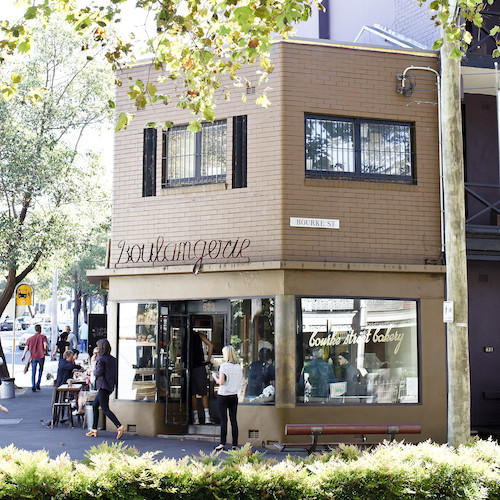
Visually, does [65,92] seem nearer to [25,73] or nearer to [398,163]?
[25,73]

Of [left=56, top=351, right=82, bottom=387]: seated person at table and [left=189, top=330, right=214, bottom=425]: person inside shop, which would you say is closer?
[left=189, top=330, right=214, bottom=425]: person inside shop

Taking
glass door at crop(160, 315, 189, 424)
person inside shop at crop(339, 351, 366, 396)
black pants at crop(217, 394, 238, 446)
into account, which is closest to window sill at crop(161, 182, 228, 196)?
glass door at crop(160, 315, 189, 424)

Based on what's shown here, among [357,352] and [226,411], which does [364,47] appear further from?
[226,411]

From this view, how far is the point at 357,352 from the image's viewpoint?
42.4ft

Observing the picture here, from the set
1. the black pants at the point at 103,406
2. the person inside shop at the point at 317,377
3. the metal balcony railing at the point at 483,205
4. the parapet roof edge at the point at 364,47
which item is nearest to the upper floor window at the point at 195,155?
the parapet roof edge at the point at 364,47

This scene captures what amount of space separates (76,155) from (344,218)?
1266 centimetres

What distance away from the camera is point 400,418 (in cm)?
1286

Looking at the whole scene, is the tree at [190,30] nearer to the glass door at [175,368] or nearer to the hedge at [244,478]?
the hedge at [244,478]

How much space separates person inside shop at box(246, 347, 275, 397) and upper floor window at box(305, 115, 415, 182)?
132 inches

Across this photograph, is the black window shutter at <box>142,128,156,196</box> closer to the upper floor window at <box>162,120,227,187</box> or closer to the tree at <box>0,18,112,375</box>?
the upper floor window at <box>162,120,227,187</box>

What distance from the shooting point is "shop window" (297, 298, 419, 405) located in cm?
1270

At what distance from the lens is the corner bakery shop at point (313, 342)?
41.3ft

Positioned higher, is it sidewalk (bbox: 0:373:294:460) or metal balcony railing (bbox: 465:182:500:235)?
metal balcony railing (bbox: 465:182:500:235)

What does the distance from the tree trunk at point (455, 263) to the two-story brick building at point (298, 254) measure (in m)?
3.66
